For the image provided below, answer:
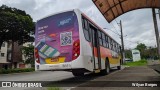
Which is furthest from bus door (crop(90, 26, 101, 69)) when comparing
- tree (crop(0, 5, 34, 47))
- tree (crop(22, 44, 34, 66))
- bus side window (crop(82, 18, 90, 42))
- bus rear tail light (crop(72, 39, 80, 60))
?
tree (crop(22, 44, 34, 66))

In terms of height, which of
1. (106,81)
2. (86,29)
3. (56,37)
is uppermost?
(86,29)

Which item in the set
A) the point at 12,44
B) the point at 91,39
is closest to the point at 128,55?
the point at 12,44

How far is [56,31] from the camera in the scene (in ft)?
42.0

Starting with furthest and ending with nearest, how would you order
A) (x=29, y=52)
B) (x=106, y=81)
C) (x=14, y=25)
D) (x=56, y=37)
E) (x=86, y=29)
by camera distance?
(x=29, y=52), (x=14, y=25), (x=86, y=29), (x=106, y=81), (x=56, y=37)

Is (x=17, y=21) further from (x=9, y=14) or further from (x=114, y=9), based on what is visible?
(x=114, y=9)

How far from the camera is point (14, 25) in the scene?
4738cm

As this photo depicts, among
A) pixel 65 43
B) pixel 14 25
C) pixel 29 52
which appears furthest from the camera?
pixel 29 52

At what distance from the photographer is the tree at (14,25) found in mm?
46406

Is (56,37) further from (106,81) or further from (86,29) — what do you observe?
(106,81)

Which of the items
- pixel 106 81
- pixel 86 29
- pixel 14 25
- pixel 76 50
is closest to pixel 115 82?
pixel 106 81

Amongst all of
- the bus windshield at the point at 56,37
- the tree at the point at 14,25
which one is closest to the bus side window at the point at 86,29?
the bus windshield at the point at 56,37

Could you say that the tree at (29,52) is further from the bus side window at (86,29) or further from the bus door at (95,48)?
the bus side window at (86,29)

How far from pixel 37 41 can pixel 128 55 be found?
111570 mm

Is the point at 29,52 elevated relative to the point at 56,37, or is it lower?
elevated
